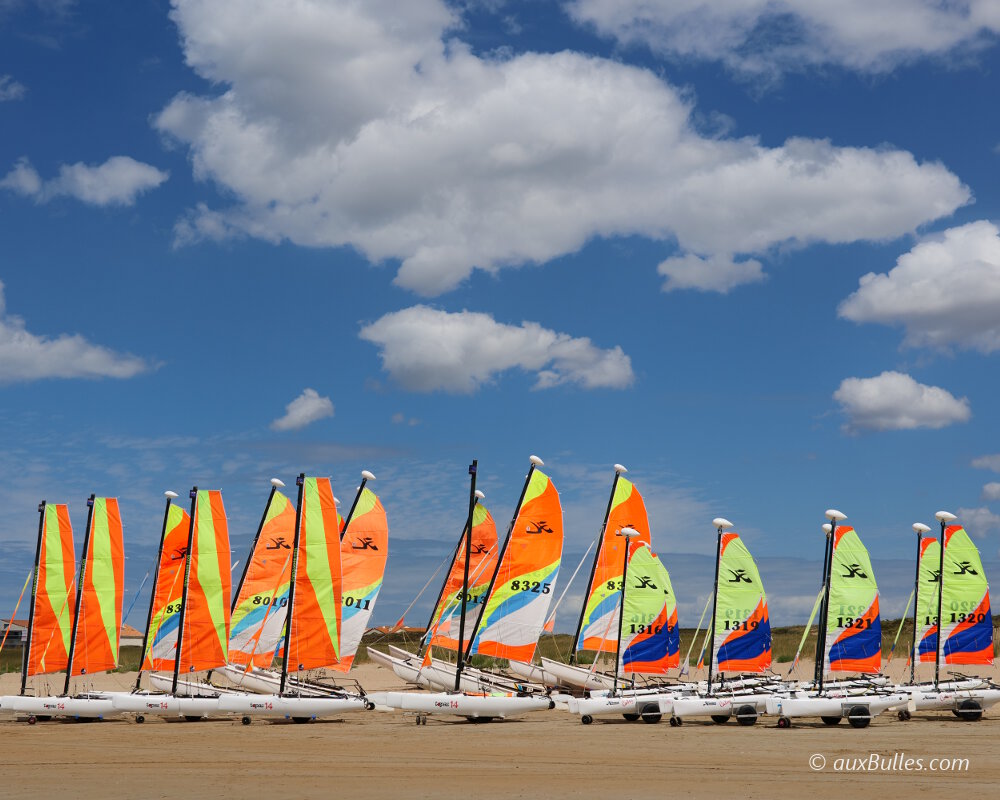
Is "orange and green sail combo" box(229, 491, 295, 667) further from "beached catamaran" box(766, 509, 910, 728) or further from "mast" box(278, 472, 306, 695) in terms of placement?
"beached catamaran" box(766, 509, 910, 728)

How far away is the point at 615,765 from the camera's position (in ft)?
73.2

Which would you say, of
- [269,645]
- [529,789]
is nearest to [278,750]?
[529,789]

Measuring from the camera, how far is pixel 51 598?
37000mm

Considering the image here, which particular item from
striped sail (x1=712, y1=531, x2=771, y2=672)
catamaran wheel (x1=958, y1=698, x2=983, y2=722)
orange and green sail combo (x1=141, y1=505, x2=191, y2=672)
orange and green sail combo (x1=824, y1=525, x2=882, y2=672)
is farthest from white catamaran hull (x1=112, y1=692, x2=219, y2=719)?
catamaran wheel (x1=958, y1=698, x2=983, y2=722)

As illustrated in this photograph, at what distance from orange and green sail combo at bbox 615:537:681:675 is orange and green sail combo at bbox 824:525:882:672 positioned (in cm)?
478

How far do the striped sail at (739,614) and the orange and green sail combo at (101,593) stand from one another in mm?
19042

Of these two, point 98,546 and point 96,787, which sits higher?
point 98,546

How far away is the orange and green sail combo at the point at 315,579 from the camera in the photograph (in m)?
34.3

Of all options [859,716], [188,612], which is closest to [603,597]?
[859,716]

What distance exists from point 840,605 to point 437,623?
46.8 feet

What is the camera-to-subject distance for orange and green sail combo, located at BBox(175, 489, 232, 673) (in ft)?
119

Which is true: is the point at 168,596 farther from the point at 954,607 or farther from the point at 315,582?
the point at 954,607

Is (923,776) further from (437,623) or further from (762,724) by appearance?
(437,623)

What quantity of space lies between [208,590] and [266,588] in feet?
15.8
